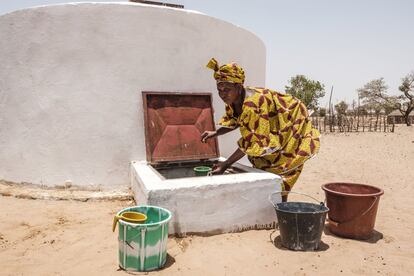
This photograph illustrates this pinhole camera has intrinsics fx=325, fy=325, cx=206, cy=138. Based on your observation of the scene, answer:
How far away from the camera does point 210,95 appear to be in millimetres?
5395

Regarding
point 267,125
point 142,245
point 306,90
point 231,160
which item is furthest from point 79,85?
point 306,90

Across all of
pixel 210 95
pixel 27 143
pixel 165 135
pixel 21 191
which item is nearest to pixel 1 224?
pixel 21 191

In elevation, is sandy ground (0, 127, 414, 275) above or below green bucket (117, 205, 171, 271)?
below

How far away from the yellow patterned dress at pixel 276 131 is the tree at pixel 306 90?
122ft

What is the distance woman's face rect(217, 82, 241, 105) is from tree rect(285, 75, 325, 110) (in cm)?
3745

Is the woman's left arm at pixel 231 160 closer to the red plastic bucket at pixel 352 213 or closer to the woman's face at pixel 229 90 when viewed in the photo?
the woman's face at pixel 229 90

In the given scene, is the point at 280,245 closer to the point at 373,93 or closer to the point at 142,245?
the point at 142,245

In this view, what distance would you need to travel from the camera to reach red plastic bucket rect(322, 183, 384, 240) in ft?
11.0

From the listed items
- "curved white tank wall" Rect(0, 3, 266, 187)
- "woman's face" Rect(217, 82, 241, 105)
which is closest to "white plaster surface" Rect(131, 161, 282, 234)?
"woman's face" Rect(217, 82, 241, 105)

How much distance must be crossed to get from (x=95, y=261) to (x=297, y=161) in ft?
7.41

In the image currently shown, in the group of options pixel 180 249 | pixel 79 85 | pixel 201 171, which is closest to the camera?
pixel 180 249

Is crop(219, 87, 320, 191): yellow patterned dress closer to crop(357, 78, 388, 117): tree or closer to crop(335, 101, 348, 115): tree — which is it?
crop(335, 101, 348, 115): tree

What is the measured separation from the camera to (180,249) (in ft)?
9.98

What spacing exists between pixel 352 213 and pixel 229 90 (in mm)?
1806
